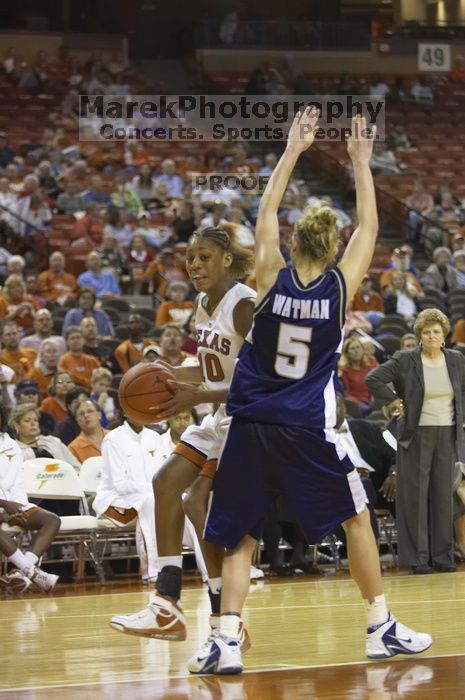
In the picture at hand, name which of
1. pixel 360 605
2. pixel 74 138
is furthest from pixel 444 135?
pixel 360 605

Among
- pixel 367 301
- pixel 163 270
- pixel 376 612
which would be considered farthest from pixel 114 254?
pixel 376 612

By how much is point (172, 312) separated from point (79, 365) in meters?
2.06

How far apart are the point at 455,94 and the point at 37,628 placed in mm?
21476

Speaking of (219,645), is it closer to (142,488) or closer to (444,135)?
(142,488)

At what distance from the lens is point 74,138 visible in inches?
805

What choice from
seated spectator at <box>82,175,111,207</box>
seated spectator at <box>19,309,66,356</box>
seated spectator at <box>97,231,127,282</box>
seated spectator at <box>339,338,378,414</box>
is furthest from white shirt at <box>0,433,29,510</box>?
seated spectator at <box>82,175,111,207</box>

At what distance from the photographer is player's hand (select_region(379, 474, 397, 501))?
9.79 m

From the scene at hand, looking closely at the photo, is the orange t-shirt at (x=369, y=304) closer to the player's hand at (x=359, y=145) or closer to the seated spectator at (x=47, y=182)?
the seated spectator at (x=47, y=182)

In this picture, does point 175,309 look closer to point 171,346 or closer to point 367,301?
point 171,346

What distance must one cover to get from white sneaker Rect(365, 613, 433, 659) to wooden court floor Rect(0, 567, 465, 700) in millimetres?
42

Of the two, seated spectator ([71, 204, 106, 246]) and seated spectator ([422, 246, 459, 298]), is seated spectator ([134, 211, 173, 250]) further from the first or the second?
seated spectator ([422, 246, 459, 298])

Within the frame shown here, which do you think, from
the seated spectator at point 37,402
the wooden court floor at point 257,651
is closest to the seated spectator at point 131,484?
the wooden court floor at point 257,651

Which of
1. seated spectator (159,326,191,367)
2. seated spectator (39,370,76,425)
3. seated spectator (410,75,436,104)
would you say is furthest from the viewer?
seated spectator (410,75,436,104)

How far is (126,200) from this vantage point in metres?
17.7
